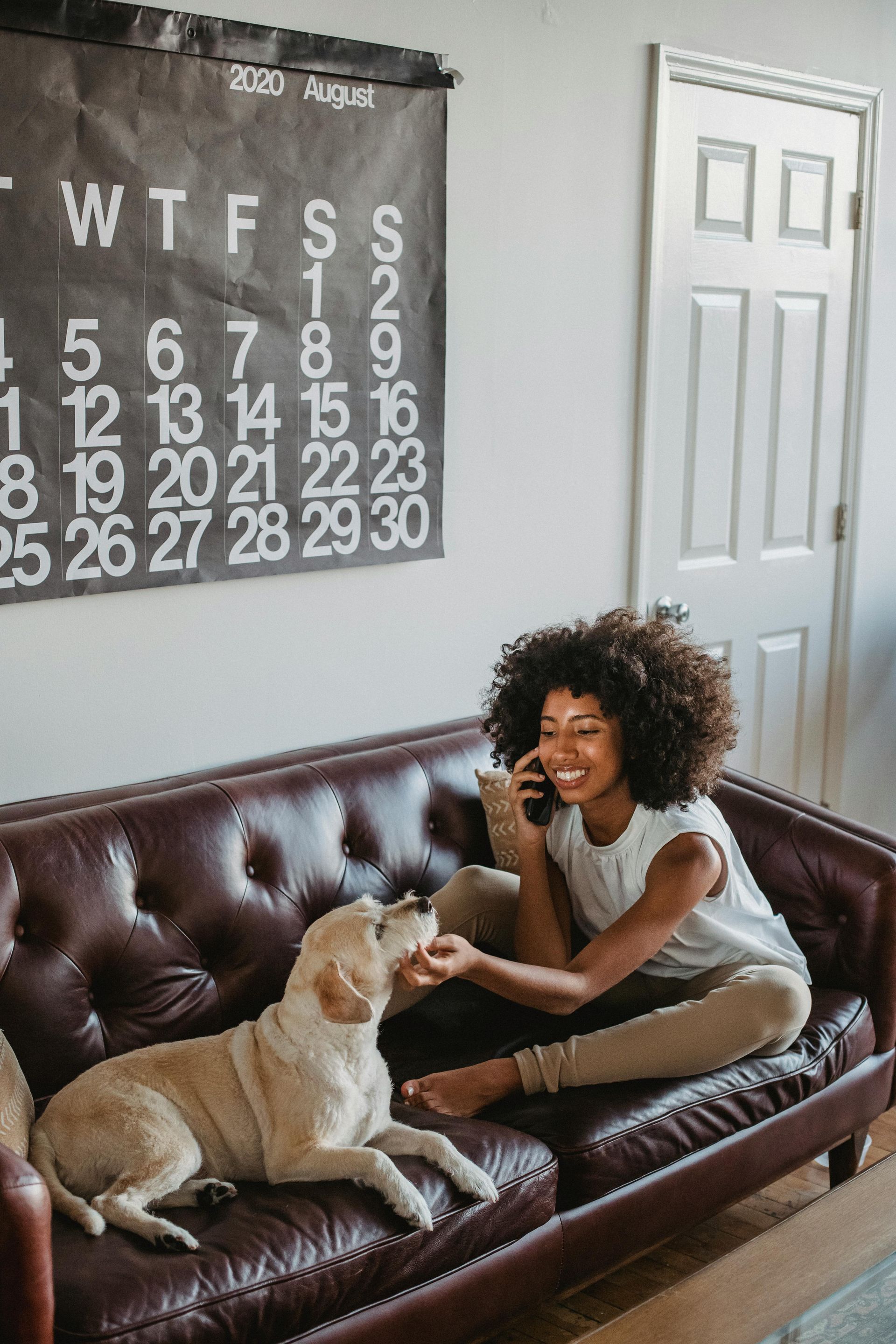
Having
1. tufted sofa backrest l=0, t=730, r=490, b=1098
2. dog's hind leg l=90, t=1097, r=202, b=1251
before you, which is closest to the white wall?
tufted sofa backrest l=0, t=730, r=490, b=1098

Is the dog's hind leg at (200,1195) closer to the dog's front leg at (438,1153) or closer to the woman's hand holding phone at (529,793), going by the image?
the dog's front leg at (438,1153)

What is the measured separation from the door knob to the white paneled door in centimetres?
1

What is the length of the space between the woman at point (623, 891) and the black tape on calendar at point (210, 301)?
1.93ft

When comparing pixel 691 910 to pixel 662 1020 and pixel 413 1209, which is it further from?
pixel 413 1209

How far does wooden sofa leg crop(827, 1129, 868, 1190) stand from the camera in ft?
8.17

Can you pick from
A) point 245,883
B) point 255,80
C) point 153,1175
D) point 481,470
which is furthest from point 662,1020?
point 255,80

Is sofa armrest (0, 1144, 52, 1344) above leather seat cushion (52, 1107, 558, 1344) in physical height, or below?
above

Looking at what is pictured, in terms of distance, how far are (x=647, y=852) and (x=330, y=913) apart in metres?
0.62

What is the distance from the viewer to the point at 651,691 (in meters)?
2.23

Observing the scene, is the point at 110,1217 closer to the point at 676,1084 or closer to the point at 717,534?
the point at 676,1084

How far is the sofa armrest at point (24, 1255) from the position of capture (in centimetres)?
143

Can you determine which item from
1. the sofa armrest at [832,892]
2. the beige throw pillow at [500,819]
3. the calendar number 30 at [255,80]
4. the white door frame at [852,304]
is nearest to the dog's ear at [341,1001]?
the beige throw pillow at [500,819]

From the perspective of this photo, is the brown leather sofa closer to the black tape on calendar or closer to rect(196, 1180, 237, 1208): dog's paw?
rect(196, 1180, 237, 1208): dog's paw

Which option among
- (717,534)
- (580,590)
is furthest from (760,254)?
(580,590)
